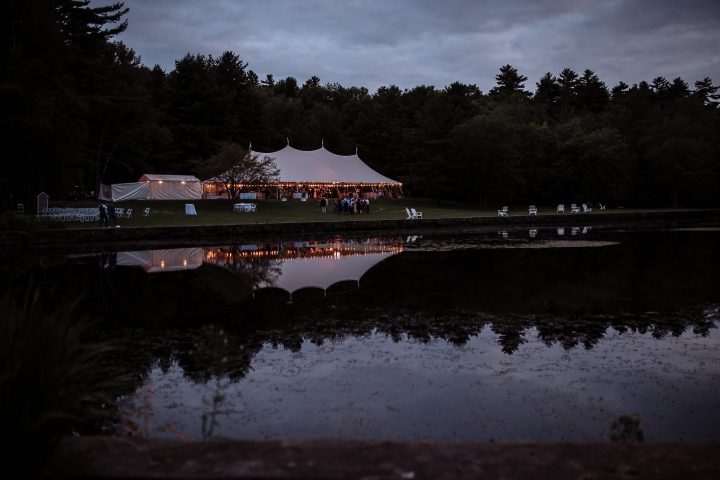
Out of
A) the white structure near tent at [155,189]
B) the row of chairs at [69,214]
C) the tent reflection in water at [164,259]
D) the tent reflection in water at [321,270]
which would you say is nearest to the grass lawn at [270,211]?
the white structure near tent at [155,189]

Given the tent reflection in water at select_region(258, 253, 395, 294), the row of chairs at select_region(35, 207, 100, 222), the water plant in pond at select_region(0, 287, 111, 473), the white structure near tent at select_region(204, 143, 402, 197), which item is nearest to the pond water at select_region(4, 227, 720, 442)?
the tent reflection in water at select_region(258, 253, 395, 294)

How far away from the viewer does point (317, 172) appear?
151 feet

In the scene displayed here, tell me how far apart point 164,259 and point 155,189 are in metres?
28.2

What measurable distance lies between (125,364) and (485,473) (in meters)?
5.48

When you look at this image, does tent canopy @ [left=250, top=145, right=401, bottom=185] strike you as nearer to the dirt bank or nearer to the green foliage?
the green foliage

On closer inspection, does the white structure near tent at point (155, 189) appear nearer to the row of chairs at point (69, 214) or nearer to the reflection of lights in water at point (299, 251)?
the row of chairs at point (69, 214)

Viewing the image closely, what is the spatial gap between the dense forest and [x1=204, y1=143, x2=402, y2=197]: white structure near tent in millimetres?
5779

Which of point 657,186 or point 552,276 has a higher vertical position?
point 657,186

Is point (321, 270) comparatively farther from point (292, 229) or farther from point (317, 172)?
point (317, 172)

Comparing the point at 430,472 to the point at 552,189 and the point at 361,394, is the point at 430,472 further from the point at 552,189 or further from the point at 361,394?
the point at 552,189

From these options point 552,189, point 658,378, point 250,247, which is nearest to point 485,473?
point 658,378

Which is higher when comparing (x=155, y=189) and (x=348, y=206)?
(x=155, y=189)

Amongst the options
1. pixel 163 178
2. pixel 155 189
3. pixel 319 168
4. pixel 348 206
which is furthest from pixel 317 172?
pixel 155 189

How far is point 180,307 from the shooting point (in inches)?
443
